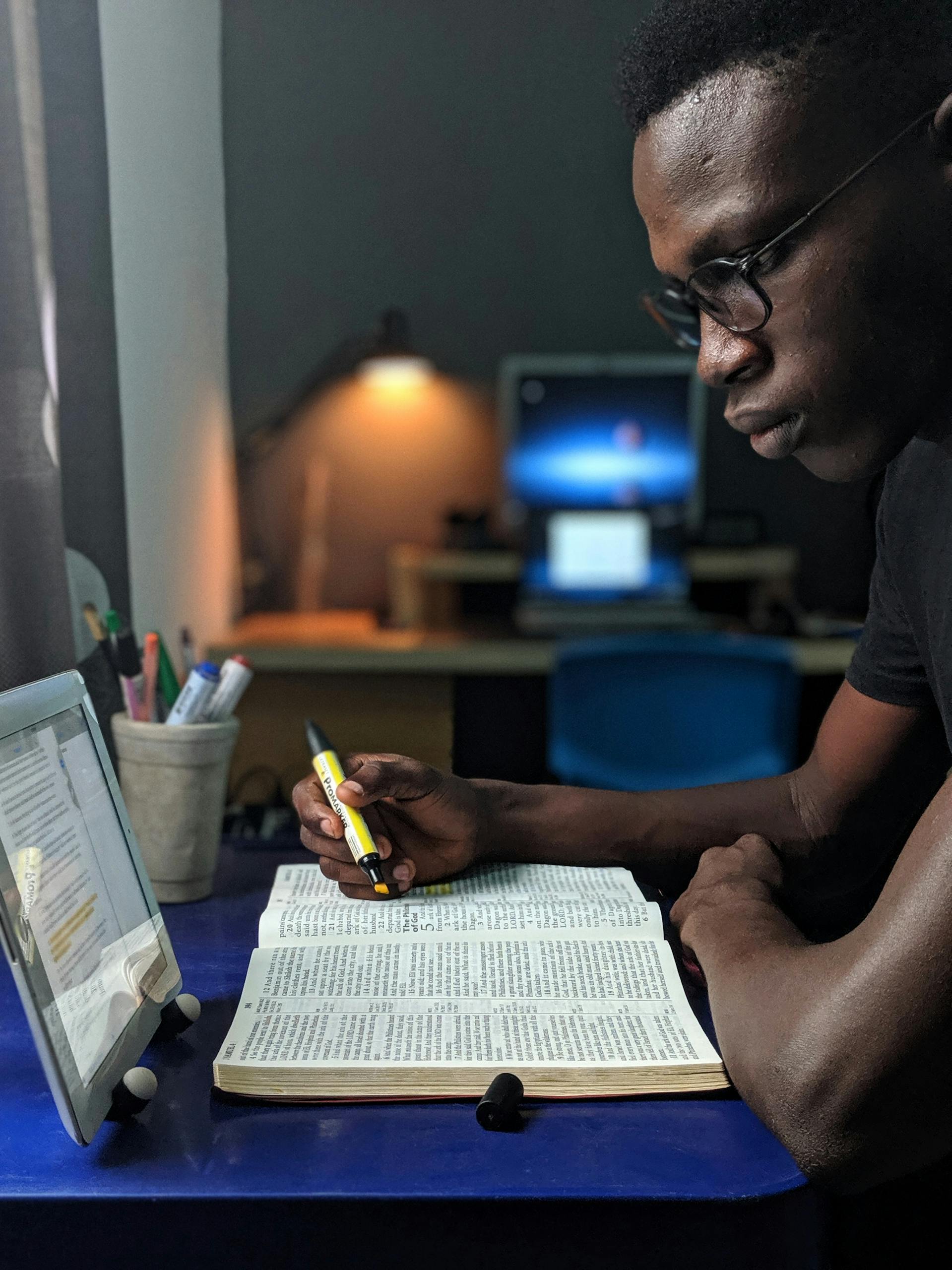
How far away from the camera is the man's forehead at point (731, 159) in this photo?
0.68 meters

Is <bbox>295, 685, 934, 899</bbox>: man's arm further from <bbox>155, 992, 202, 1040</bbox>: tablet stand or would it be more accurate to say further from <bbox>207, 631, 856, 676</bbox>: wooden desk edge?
<bbox>207, 631, 856, 676</bbox>: wooden desk edge

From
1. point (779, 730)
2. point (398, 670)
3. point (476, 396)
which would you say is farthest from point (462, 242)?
point (779, 730)

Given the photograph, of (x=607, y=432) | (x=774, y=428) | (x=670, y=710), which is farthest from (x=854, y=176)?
(x=607, y=432)

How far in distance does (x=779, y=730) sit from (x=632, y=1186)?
1.48m

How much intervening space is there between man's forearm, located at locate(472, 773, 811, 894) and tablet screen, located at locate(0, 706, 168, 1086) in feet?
1.09

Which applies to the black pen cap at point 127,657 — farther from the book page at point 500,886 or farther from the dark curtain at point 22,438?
the book page at point 500,886

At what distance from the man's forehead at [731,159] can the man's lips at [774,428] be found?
0.11 meters

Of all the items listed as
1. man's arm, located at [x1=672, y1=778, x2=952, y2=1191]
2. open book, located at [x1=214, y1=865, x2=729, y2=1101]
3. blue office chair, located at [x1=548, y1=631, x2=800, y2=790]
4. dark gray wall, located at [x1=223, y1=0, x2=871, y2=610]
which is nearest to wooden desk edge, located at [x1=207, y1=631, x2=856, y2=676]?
dark gray wall, located at [x1=223, y1=0, x2=871, y2=610]

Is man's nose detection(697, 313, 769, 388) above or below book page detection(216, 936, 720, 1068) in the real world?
above

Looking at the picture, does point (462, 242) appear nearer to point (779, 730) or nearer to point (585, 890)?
point (779, 730)

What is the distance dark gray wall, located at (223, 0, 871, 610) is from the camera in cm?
156

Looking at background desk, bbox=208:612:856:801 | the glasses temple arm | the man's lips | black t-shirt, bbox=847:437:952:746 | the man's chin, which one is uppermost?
the glasses temple arm

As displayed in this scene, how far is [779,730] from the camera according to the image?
1906 mm

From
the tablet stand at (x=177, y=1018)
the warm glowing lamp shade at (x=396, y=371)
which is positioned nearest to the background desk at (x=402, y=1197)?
the tablet stand at (x=177, y=1018)
